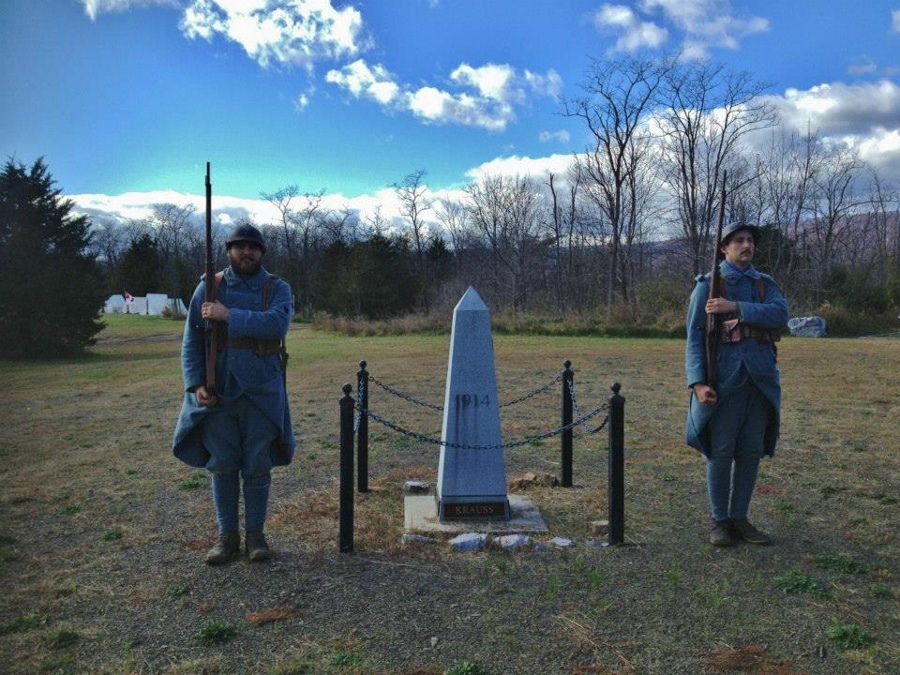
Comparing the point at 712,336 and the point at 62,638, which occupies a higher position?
the point at 712,336

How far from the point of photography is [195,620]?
12.6ft

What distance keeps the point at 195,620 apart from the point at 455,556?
5.74ft

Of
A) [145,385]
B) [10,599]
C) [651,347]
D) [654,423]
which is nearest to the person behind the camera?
[10,599]

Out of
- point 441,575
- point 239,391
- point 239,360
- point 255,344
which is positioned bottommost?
point 441,575

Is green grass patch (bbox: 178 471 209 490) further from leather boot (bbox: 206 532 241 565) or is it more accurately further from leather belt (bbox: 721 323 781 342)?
leather belt (bbox: 721 323 781 342)

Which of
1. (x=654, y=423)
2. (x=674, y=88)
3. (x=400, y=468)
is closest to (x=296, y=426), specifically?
(x=400, y=468)

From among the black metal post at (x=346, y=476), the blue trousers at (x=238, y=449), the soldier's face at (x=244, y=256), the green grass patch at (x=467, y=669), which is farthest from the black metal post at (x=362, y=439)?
the green grass patch at (x=467, y=669)

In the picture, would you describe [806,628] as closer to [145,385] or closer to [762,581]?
[762,581]

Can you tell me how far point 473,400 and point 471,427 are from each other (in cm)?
21

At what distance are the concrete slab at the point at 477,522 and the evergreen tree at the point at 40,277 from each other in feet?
77.9

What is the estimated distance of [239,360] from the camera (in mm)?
4562

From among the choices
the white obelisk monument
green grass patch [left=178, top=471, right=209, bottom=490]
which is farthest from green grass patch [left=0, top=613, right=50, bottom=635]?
green grass patch [left=178, top=471, right=209, bottom=490]

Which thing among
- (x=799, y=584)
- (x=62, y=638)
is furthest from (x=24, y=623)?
(x=799, y=584)

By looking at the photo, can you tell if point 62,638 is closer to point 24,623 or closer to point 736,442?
point 24,623
